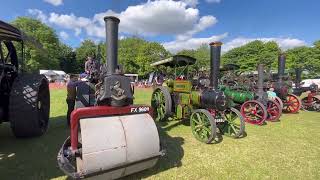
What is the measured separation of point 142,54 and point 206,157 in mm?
51031

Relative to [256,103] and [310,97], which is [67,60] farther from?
[256,103]

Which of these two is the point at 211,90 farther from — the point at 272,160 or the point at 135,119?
the point at 135,119

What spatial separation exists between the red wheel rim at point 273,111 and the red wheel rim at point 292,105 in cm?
219

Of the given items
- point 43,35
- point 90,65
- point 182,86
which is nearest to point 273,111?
point 182,86

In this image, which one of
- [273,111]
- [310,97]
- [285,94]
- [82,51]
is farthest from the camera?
[82,51]

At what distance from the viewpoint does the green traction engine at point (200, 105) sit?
6.12m

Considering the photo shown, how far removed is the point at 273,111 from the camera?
9.34 metres

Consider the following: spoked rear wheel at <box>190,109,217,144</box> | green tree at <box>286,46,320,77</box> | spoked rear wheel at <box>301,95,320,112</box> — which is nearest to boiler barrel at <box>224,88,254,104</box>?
spoked rear wheel at <box>190,109,217,144</box>

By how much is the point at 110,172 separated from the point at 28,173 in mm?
1362

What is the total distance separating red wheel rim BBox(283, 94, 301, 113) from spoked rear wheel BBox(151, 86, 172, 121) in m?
5.77

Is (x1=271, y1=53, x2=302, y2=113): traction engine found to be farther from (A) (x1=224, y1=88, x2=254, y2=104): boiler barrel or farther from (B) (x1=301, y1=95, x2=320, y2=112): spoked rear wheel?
(A) (x1=224, y1=88, x2=254, y2=104): boiler barrel

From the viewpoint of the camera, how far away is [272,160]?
16.0 feet

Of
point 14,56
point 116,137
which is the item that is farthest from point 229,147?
point 14,56

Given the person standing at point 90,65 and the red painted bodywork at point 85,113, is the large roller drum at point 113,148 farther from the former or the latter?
the person standing at point 90,65
